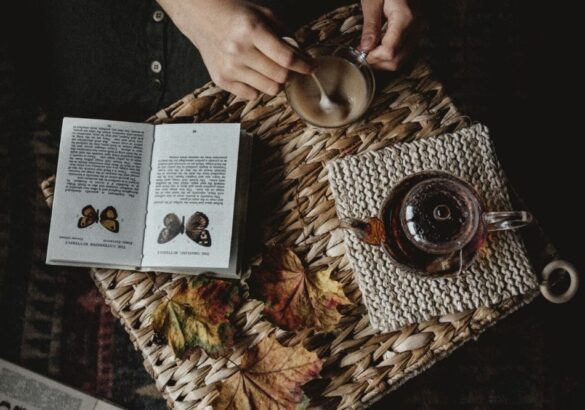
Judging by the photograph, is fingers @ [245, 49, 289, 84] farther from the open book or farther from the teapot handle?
the teapot handle

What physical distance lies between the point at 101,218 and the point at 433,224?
43cm

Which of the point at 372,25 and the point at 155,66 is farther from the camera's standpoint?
the point at 155,66

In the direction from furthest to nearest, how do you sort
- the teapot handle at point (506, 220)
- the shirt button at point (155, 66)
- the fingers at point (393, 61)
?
1. the shirt button at point (155, 66)
2. the fingers at point (393, 61)
3. the teapot handle at point (506, 220)

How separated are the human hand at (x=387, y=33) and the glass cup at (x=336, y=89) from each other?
2cm

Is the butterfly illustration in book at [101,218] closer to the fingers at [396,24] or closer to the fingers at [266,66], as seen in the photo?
the fingers at [266,66]

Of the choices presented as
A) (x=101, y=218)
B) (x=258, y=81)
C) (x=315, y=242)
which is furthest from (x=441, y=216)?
(x=101, y=218)

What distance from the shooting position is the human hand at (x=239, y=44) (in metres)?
0.73

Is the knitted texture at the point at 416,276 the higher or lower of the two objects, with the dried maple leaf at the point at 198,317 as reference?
higher

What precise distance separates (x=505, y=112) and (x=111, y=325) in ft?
2.87

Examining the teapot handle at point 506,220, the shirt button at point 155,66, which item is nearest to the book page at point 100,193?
the shirt button at point 155,66

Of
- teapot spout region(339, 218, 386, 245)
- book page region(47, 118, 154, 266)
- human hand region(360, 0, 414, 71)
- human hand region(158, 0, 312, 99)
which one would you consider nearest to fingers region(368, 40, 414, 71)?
human hand region(360, 0, 414, 71)

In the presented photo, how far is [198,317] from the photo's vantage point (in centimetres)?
79

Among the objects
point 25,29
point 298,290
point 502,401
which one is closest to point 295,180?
point 298,290

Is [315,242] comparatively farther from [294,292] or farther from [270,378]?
[270,378]
